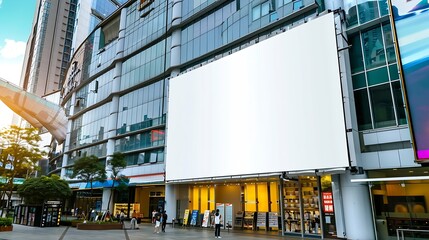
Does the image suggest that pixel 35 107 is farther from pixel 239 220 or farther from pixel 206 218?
pixel 239 220

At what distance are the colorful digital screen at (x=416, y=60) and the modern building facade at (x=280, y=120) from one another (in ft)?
4.44

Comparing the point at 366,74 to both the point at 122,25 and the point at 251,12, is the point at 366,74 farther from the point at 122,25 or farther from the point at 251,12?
the point at 122,25

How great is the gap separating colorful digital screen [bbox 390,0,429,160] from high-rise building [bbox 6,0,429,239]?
2.3 inches

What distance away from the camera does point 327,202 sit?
19.6 metres

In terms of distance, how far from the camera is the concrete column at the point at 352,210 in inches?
683

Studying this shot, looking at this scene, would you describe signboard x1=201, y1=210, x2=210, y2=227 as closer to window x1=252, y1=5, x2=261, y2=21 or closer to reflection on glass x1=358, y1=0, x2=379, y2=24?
window x1=252, y1=5, x2=261, y2=21

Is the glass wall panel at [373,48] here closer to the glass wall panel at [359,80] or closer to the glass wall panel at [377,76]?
the glass wall panel at [377,76]

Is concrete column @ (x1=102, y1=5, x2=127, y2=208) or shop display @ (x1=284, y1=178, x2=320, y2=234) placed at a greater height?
concrete column @ (x1=102, y1=5, x2=127, y2=208)

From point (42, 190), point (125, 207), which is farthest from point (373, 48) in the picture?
point (125, 207)

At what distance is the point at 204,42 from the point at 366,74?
17829mm

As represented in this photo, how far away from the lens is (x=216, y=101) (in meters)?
26.8

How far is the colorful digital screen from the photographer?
49.2ft

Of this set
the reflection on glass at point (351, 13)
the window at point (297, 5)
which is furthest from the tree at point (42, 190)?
the reflection on glass at point (351, 13)

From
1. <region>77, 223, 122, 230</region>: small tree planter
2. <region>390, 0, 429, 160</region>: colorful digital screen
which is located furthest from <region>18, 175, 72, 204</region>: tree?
<region>390, 0, 429, 160</region>: colorful digital screen
